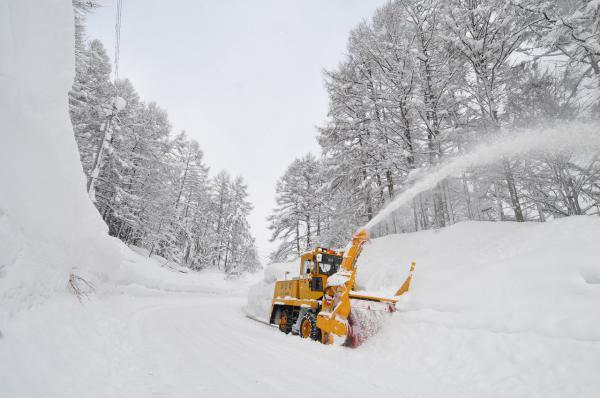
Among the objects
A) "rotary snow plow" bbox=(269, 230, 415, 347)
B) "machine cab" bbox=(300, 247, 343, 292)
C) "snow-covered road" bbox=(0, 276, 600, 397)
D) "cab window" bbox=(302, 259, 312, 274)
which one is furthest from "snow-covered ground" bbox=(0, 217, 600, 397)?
"cab window" bbox=(302, 259, 312, 274)

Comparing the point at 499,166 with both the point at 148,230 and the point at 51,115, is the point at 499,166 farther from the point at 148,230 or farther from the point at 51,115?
the point at 148,230

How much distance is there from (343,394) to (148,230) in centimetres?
2679

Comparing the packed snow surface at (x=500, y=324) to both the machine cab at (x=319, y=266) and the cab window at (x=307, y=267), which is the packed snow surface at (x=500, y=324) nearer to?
the machine cab at (x=319, y=266)

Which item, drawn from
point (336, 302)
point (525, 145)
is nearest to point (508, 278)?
point (336, 302)

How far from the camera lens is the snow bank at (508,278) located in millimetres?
4891

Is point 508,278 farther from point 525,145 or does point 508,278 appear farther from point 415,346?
point 525,145

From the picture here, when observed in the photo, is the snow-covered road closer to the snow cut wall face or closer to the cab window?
the snow cut wall face

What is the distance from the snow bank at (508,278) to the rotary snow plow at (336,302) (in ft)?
1.89

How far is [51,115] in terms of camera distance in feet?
14.4

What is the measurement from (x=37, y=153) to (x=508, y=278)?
8656 millimetres

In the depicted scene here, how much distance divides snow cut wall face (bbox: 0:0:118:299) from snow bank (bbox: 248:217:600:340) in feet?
23.3

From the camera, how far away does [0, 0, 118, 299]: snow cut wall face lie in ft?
11.7

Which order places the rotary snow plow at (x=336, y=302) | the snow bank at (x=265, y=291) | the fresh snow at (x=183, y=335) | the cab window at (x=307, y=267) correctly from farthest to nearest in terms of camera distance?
Result: 1. the snow bank at (x=265, y=291)
2. the cab window at (x=307, y=267)
3. the rotary snow plow at (x=336, y=302)
4. the fresh snow at (x=183, y=335)

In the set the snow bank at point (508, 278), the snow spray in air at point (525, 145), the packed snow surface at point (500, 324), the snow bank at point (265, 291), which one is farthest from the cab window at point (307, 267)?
the snow bank at point (265, 291)
